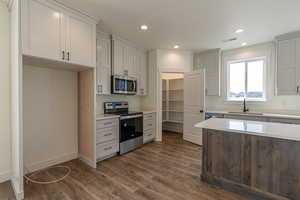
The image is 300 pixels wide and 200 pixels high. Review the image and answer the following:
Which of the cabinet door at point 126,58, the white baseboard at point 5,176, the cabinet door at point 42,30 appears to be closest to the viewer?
the cabinet door at point 42,30

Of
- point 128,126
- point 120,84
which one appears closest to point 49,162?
point 128,126

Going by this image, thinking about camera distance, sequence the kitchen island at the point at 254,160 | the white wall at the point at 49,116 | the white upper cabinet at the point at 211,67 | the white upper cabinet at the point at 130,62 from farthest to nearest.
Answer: the white upper cabinet at the point at 211,67, the white upper cabinet at the point at 130,62, the white wall at the point at 49,116, the kitchen island at the point at 254,160

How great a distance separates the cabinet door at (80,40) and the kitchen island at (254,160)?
230cm

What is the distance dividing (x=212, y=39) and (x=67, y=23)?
3.30m

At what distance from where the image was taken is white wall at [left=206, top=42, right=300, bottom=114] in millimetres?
3721

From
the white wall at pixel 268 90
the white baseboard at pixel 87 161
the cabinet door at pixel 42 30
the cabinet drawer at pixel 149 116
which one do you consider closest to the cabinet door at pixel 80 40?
the cabinet door at pixel 42 30

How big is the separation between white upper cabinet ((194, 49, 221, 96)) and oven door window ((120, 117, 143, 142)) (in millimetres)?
2508

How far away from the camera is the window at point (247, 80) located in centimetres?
420

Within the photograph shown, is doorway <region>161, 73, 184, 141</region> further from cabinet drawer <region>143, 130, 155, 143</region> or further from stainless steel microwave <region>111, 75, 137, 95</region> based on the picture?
stainless steel microwave <region>111, 75, 137, 95</region>

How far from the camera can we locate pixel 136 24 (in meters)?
3.04

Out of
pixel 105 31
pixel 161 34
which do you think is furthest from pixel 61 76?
pixel 161 34

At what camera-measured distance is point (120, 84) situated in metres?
3.79

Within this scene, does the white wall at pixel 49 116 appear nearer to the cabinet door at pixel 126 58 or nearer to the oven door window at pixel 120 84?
the oven door window at pixel 120 84

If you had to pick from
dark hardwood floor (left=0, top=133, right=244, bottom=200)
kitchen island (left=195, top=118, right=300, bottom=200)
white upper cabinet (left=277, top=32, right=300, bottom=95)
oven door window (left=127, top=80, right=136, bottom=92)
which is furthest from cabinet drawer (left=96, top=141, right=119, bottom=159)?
white upper cabinet (left=277, top=32, right=300, bottom=95)
